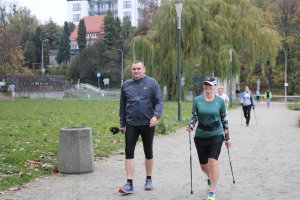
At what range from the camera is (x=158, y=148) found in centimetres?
1339

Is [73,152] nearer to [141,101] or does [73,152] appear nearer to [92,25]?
[141,101]

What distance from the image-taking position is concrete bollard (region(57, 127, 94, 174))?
9266mm

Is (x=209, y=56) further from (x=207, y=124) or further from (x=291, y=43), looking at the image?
(x=207, y=124)

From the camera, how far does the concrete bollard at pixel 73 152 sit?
30.4 ft

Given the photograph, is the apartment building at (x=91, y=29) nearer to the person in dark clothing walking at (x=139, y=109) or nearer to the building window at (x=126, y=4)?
the building window at (x=126, y=4)

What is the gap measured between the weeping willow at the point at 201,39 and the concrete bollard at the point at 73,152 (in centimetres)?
3026

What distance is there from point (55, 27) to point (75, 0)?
1372 inches

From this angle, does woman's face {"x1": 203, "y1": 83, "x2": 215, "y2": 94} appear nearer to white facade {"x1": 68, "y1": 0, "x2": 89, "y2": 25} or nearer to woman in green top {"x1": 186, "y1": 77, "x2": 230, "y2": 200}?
woman in green top {"x1": 186, "y1": 77, "x2": 230, "y2": 200}

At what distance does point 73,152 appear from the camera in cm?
928

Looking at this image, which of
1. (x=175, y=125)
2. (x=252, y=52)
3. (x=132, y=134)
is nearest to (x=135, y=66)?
(x=132, y=134)

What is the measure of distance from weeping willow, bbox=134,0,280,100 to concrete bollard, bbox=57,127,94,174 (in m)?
30.3

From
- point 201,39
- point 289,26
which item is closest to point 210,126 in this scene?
point 201,39

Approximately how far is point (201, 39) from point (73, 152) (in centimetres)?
3167

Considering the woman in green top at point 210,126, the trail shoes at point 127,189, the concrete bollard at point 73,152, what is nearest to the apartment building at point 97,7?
the concrete bollard at point 73,152
